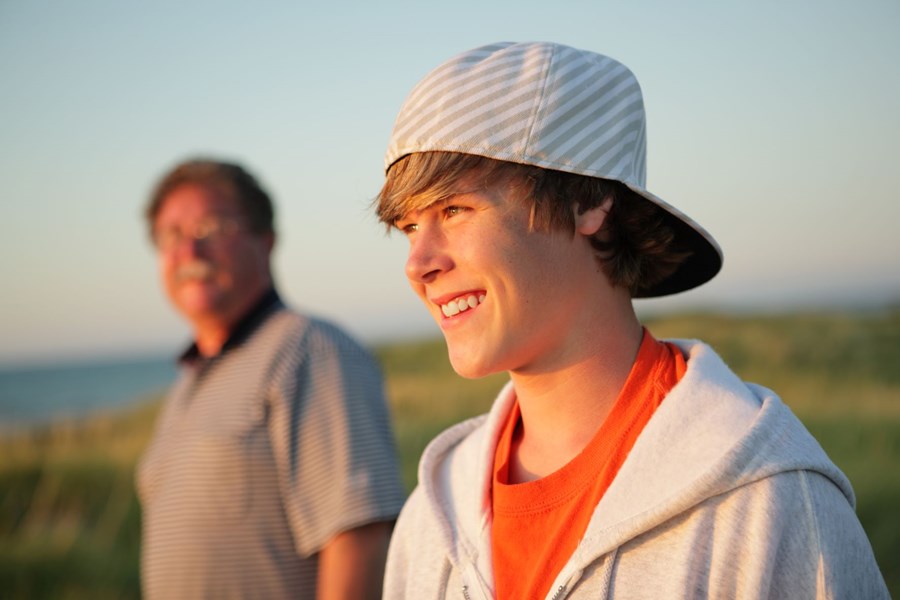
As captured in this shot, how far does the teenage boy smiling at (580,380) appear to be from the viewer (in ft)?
4.95

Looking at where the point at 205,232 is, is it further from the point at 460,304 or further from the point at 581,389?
the point at 581,389

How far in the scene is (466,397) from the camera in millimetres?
10945

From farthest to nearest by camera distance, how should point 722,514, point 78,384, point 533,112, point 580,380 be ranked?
point 78,384 → point 580,380 → point 533,112 → point 722,514

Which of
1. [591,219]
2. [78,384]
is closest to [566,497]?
[591,219]

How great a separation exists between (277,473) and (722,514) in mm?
1784

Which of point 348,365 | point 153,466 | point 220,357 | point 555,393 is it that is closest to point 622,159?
point 555,393

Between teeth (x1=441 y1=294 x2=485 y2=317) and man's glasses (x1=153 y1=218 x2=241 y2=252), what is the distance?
6.08ft

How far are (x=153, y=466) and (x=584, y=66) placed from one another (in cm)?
235

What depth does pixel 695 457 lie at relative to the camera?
1.57 m

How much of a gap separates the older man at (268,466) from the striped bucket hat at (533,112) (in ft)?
4.52

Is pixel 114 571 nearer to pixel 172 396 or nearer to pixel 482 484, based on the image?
pixel 172 396

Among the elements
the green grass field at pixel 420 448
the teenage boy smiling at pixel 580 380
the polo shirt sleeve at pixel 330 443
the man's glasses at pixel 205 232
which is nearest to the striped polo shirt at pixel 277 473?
the polo shirt sleeve at pixel 330 443

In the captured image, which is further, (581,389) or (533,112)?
(581,389)

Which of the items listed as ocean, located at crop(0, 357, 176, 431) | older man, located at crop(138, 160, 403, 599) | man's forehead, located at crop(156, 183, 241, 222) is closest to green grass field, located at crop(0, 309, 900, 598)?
older man, located at crop(138, 160, 403, 599)
